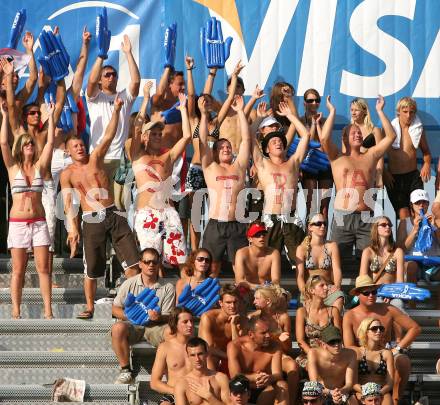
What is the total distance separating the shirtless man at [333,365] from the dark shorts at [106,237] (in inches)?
90.6

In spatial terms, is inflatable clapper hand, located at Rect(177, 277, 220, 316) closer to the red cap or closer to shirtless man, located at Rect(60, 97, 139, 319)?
the red cap

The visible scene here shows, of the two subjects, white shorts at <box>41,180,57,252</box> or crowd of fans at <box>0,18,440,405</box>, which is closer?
crowd of fans at <box>0,18,440,405</box>

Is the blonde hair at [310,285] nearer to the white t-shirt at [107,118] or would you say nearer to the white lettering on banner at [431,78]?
the white t-shirt at [107,118]

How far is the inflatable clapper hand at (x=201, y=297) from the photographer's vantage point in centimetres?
1307

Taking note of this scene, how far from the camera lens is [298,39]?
16047mm

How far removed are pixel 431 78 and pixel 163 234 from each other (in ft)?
12.5

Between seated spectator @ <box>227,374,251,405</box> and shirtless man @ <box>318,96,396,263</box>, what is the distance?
10.1 feet

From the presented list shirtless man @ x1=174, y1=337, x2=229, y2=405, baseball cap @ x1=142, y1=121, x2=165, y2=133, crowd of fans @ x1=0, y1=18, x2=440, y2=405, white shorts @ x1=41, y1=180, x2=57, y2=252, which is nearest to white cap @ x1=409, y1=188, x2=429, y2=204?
crowd of fans @ x1=0, y1=18, x2=440, y2=405

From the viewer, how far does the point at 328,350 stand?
12.5 metres

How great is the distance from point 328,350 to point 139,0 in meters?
5.24

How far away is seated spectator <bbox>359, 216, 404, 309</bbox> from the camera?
13867 millimetres

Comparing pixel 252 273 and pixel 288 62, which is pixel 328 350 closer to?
pixel 252 273

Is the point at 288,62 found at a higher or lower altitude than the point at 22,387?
higher

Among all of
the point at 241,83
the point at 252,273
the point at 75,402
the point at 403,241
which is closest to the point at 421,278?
the point at 403,241
